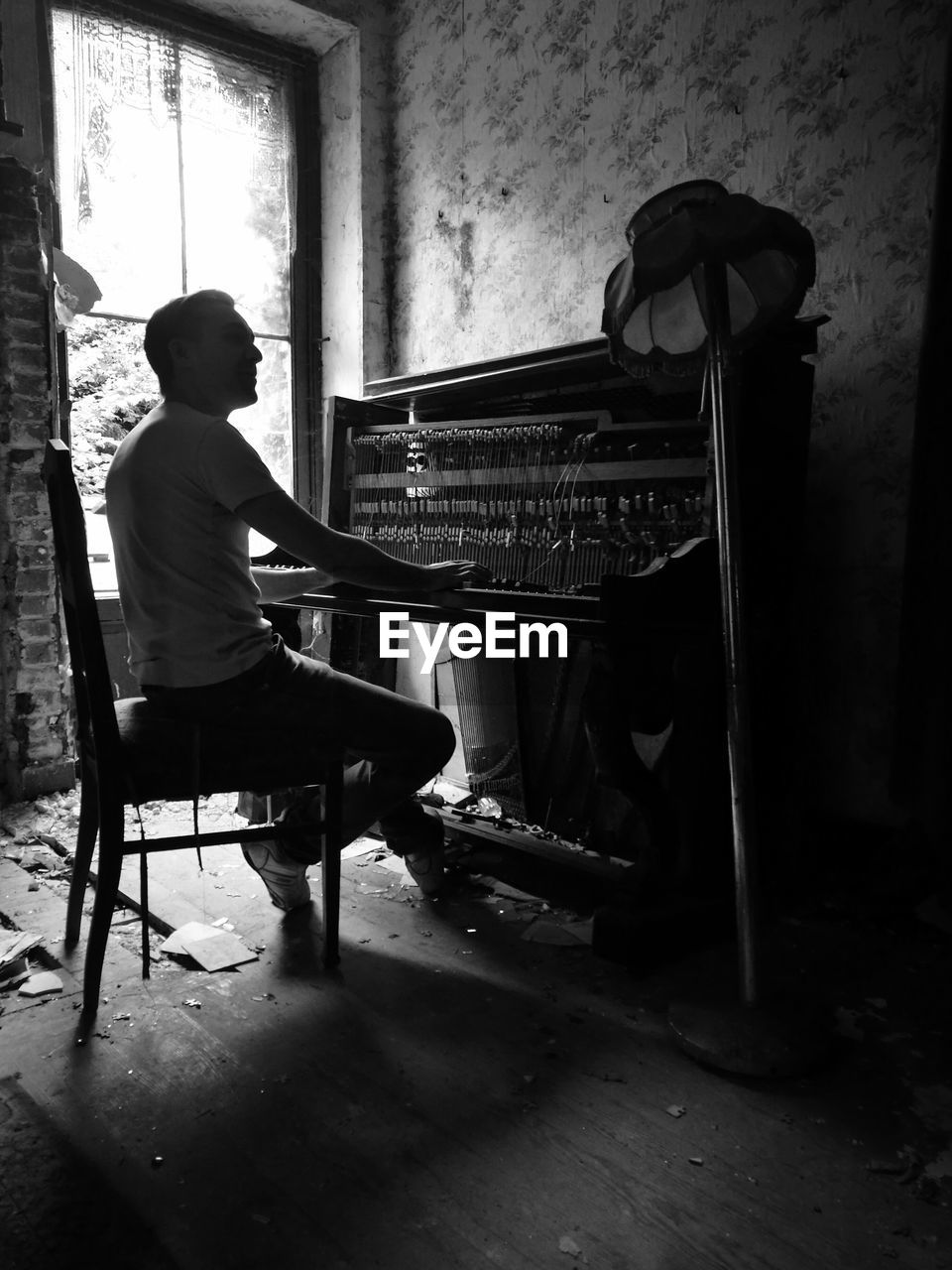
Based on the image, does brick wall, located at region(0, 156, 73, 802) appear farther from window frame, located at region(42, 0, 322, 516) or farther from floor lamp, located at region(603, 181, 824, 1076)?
floor lamp, located at region(603, 181, 824, 1076)

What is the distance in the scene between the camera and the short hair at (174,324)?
1951 millimetres

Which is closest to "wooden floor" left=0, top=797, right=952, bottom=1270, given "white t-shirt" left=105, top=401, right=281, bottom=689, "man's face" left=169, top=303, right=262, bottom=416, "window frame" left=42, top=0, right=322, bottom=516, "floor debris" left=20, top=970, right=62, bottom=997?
"floor debris" left=20, top=970, right=62, bottom=997

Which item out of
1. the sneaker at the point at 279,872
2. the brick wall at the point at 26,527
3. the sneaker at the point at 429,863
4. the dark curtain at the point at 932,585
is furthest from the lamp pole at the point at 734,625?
the brick wall at the point at 26,527

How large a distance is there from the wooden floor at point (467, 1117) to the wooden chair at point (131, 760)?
22 centimetres

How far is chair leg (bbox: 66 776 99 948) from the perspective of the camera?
83.3 inches

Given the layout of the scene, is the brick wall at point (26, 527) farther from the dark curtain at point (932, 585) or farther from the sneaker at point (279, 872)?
the dark curtain at point (932, 585)

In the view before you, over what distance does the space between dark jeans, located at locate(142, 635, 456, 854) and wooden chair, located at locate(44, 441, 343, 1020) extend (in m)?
0.03

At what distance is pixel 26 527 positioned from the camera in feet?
11.1

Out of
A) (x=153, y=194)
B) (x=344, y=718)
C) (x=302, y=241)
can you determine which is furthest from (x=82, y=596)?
(x=302, y=241)

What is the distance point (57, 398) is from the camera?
3.48m

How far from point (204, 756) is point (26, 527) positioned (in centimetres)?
191

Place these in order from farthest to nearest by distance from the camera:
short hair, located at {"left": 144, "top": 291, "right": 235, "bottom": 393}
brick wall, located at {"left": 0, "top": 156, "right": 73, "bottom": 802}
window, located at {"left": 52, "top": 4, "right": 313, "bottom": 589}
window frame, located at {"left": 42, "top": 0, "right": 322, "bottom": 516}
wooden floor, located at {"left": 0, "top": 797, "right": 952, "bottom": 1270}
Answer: window frame, located at {"left": 42, "top": 0, "right": 322, "bottom": 516} → window, located at {"left": 52, "top": 4, "right": 313, "bottom": 589} → brick wall, located at {"left": 0, "top": 156, "right": 73, "bottom": 802} → short hair, located at {"left": 144, "top": 291, "right": 235, "bottom": 393} → wooden floor, located at {"left": 0, "top": 797, "right": 952, "bottom": 1270}

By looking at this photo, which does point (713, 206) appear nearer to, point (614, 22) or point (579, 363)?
A: point (579, 363)

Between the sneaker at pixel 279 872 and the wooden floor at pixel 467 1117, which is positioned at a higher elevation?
A: the sneaker at pixel 279 872
